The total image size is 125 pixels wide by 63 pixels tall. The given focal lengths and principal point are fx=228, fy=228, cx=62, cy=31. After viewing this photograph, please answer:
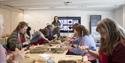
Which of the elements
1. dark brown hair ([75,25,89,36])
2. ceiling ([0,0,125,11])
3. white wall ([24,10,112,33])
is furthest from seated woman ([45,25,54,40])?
white wall ([24,10,112,33])

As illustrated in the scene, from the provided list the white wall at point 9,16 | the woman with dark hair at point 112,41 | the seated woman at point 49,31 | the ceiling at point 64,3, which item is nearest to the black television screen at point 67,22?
the ceiling at point 64,3

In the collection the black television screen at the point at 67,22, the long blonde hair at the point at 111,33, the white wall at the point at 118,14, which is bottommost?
the black television screen at the point at 67,22

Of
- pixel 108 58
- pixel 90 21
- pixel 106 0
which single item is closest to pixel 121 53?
pixel 108 58

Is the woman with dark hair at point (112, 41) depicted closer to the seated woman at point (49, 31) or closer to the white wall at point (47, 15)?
the seated woman at point (49, 31)

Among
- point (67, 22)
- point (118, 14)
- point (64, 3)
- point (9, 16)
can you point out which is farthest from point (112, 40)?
point (67, 22)

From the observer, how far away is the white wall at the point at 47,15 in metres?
12.9

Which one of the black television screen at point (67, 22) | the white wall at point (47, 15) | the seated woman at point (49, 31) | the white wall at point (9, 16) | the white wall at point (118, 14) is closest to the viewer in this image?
the seated woman at point (49, 31)

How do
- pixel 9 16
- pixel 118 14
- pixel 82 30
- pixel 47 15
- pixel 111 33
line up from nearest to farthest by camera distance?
pixel 111 33 < pixel 82 30 < pixel 9 16 < pixel 118 14 < pixel 47 15

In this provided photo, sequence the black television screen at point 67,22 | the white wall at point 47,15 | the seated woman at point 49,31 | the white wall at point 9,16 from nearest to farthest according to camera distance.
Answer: the seated woman at point 49,31
the white wall at point 9,16
the black television screen at point 67,22
the white wall at point 47,15

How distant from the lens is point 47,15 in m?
13.0

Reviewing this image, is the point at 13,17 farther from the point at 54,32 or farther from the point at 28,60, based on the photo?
the point at 28,60

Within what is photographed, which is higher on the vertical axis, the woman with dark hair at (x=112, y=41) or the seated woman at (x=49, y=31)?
the woman with dark hair at (x=112, y=41)

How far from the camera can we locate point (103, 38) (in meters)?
2.13

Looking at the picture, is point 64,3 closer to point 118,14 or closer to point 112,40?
point 118,14
